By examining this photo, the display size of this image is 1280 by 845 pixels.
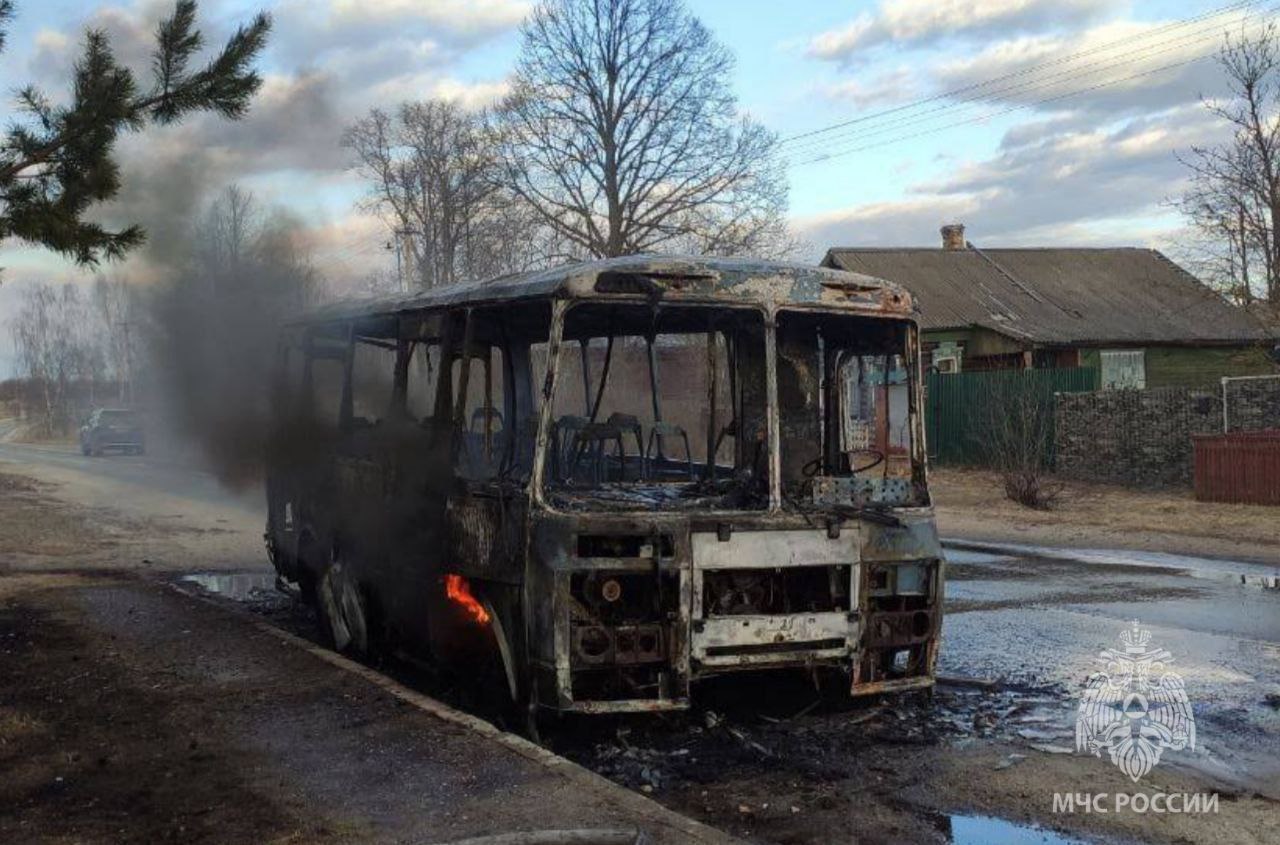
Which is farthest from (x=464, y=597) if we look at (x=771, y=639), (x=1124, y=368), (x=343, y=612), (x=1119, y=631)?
(x=1124, y=368)

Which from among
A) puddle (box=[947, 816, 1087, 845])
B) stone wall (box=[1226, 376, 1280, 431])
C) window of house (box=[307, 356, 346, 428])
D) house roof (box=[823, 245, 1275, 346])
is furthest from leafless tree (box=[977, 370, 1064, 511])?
puddle (box=[947, 816, 1087, 845])

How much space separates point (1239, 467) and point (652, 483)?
15703 millimetres

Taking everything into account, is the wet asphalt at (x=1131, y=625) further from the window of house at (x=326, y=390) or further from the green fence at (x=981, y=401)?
the green fence at (x=981, y=401)

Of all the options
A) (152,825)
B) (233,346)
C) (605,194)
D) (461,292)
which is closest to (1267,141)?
(605,194)

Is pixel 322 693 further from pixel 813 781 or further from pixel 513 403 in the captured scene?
pixel 813 781

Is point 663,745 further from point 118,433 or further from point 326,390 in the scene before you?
point 118,433

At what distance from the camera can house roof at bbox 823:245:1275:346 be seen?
34.1 meters

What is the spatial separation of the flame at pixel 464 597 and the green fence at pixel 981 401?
1855 centimetres

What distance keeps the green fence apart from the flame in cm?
1855

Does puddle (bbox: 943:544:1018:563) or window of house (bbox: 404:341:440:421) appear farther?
puddle (bbox: 943:544:1018:563)

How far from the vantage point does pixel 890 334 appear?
675 cm

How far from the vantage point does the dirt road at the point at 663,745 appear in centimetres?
481

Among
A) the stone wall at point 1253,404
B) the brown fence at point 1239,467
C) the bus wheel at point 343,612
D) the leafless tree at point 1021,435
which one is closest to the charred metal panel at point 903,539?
the bus wheel at point 343,612

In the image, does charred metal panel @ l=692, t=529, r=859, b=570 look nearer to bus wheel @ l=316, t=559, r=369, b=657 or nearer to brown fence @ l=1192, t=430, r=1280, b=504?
bus wheel @ l=316, t=559, r=369, b=657
